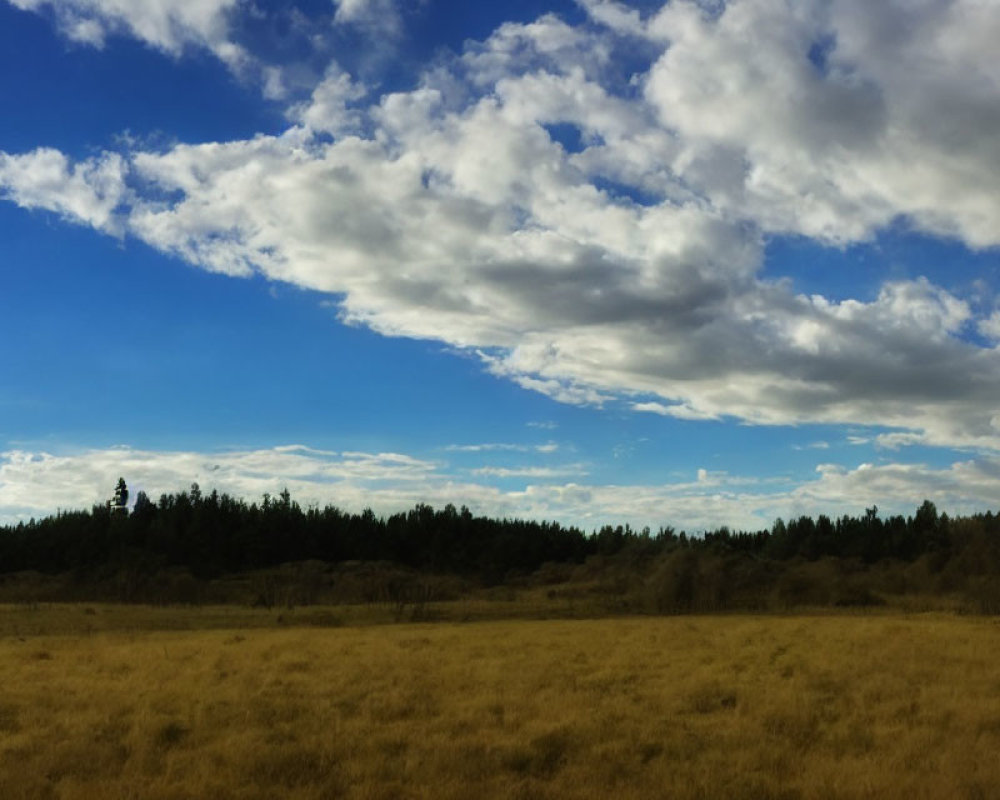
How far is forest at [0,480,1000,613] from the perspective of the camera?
208 feet

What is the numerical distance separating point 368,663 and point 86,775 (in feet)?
36.7

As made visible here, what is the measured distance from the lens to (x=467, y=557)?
118 m

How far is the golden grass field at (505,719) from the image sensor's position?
35.7 feet

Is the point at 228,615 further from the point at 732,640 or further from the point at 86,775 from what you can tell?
the point at 86,775

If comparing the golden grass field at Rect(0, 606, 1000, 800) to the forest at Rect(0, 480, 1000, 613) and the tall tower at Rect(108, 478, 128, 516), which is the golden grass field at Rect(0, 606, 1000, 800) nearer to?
the forest at Rect(0, 480, 1000, 613)

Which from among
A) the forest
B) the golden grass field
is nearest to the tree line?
the forest

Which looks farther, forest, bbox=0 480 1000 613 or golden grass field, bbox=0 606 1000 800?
forest, bbox=0 480 1000 613

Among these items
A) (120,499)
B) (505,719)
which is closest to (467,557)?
(120,499)

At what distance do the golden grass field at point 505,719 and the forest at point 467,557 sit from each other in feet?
108

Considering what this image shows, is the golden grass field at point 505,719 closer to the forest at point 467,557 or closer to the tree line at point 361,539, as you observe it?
the forest at point 467,557

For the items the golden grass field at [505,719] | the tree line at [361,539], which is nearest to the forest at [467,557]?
the tree line at [361,539]

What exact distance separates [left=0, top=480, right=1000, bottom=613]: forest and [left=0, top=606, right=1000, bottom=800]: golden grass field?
108ft

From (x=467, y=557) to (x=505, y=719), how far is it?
10448cm

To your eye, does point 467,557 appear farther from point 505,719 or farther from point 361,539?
point 505,719
